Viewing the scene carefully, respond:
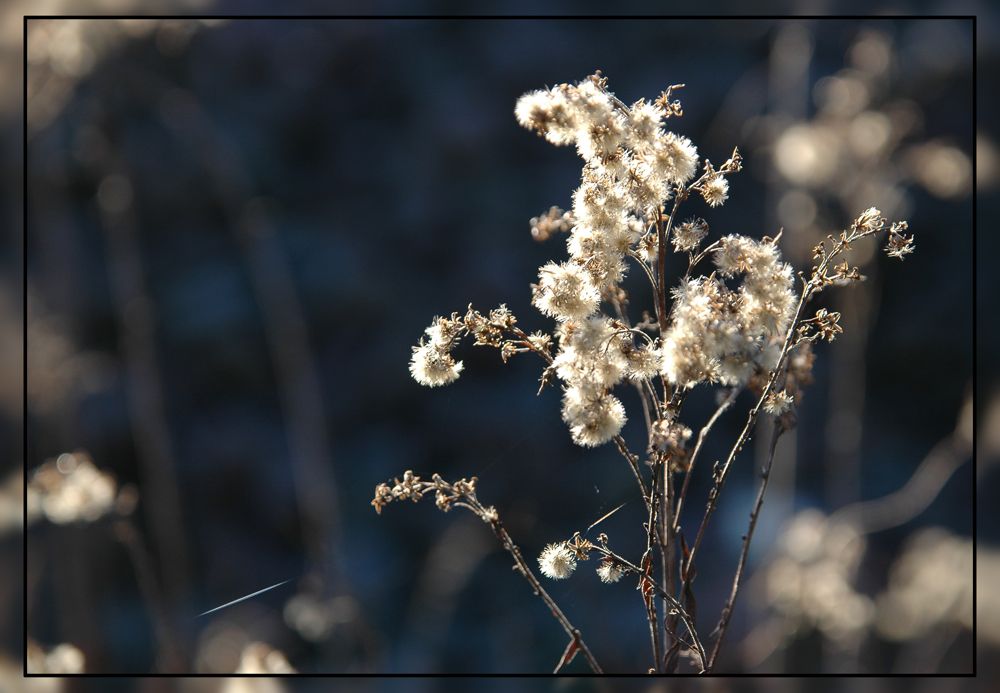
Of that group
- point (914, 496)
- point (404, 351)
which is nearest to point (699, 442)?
point (404, 351)

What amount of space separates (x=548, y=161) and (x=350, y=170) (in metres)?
0.67

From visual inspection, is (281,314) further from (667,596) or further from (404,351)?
(667,596)

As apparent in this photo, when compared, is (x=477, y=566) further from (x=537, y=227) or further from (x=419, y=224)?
(x=419, y=224)

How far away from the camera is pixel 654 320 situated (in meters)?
0.60

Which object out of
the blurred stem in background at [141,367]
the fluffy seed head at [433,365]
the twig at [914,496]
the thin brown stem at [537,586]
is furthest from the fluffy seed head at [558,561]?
the blurred stem in background at [141,367]

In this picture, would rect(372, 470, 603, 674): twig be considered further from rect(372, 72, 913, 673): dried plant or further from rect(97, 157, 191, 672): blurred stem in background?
rect(97, 157, 191, 672): blurred stem in background

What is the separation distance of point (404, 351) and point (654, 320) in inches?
23.7

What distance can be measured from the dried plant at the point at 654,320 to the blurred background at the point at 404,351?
0.04 m

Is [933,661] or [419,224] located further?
[419,224]

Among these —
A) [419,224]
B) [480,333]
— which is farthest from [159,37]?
[480,333]

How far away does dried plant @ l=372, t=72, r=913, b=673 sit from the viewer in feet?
1.78

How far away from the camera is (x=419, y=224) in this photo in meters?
1.93

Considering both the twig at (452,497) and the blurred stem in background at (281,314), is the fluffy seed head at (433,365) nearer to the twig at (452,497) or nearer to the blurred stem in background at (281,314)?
the twig at (452,497)

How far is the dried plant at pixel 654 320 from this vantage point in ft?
1.78
